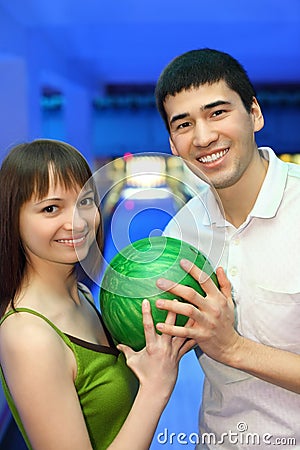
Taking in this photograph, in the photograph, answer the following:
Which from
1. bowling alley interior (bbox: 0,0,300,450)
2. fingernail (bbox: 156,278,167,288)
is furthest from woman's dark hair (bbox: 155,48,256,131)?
fingernail (bbox: 156,278,167,288)

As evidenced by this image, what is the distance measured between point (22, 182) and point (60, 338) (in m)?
0.29

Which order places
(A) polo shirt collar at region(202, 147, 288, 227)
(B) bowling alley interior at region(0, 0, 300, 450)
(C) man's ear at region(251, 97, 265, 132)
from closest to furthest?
(B) bowling alley interior at region(0, 0, 300, 450), (A) polo shirt collar at region(202, 147, 288, 227), (C) man's ear at region(251, 97, 265, 132)

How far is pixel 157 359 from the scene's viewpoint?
1.16 metres

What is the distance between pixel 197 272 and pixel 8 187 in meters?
0.39

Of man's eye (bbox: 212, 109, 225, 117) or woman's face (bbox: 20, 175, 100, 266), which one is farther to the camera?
man's eye (bbox: 212, 109, 225, 117)

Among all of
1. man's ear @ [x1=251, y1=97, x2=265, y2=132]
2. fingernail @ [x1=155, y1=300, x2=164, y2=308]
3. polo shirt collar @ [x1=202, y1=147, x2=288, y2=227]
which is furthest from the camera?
man's ear @ [x1=251, y1=97, x2=265, y2=132]

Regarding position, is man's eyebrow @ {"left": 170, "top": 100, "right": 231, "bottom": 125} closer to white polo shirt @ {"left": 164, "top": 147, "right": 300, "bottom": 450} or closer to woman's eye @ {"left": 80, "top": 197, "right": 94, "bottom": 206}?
white polo shirt @ {"left": 164, "top": 147, "right": 300, "bottom": 450}

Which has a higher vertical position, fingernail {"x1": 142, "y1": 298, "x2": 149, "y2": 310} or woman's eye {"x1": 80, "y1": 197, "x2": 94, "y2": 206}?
woman's eye {"x1": 80, "y1": 197, "x2": 94, "y2": 206}

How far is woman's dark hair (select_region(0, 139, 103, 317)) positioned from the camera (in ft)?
3.98

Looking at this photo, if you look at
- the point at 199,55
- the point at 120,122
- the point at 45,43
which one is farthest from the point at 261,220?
the point at 120,122

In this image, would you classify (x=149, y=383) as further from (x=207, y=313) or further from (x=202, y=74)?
(x=202, y=74)

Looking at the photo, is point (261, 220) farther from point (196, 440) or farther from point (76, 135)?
point (76, 135)

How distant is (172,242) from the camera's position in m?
1.19
